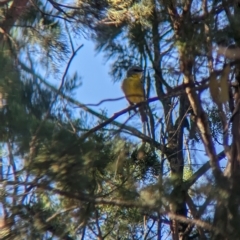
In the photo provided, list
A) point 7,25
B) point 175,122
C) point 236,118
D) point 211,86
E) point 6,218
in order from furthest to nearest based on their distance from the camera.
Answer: point 175,122
point 7,25
point 236,118
point 6,218
point 211,86

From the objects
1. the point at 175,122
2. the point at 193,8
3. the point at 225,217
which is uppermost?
the point at 175,122

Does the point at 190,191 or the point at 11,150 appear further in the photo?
the point at 190,191

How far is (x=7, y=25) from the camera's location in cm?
245

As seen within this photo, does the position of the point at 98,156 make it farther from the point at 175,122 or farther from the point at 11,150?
the point at 175,122

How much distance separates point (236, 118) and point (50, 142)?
687mm

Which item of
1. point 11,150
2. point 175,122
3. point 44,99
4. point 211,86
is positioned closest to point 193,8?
point 211,86

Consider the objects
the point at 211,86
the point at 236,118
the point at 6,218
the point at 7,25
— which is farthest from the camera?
the point at 7,25

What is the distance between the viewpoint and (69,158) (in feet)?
6.15

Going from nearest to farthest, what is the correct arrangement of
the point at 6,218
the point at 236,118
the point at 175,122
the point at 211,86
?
the point at 211,86
the point at 6,218
the point at 236,118
the point at 175,122

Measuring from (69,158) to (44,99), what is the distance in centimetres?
19

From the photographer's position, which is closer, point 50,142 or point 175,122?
point 50,142

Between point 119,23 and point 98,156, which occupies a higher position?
point 119,23

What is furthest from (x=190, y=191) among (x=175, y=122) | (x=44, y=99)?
(x=175, y=122)

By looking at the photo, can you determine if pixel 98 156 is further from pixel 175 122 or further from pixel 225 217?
pixel 175 122
